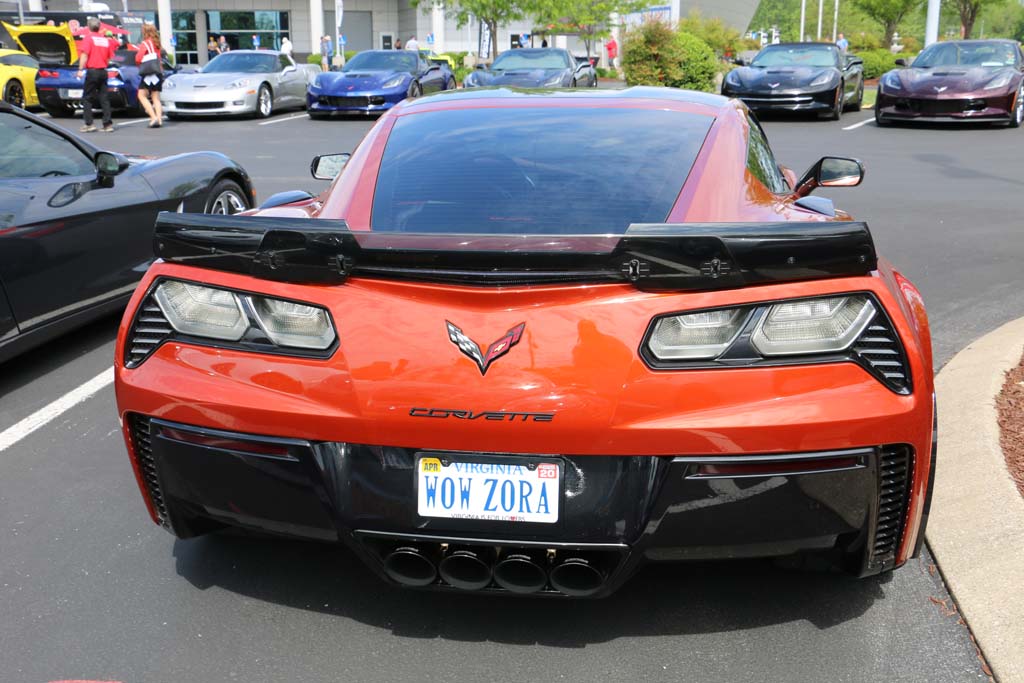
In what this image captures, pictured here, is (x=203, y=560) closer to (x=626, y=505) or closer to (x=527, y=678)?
(x=527, y=678)

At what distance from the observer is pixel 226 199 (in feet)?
23.5

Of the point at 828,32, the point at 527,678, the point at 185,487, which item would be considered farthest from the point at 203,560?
the point at 828,32

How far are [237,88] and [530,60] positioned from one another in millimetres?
5679

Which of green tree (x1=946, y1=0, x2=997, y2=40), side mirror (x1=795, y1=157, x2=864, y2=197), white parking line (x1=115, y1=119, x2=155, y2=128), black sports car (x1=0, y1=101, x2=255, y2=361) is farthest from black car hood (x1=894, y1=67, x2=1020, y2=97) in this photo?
green tree (x1=946, y1=0, x2=997, y2=40)

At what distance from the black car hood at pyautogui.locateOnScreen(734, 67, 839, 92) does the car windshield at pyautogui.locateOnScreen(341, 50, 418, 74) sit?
6584mm

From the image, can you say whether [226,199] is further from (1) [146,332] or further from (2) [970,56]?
(2) [970,56]

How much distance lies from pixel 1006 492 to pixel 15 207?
4.35 meters

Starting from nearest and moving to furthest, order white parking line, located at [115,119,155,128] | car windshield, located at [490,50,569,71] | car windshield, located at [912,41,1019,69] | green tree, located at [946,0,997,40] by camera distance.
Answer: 1. car windshield, located at [912,41,1019,69]
2. white parking line, located at [115,119,155,128]
3. car windshield, located at [490,50,569,71]
4. green tree, located at [946,0,997,40]

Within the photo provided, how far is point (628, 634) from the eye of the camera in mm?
2908

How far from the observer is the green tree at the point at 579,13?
3707 centimetres

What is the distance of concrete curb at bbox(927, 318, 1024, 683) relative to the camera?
286cm

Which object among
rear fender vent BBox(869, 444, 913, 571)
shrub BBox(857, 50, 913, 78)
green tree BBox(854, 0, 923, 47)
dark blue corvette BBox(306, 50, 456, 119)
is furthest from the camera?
green tree BBox(854, 0, 923, 47)

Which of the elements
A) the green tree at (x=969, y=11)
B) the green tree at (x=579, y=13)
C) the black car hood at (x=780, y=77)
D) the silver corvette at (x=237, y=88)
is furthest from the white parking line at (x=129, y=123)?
the green tree at (x=969, y=11)

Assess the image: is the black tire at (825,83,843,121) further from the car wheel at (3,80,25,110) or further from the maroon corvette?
the car wheel at (3,80,25,110)
